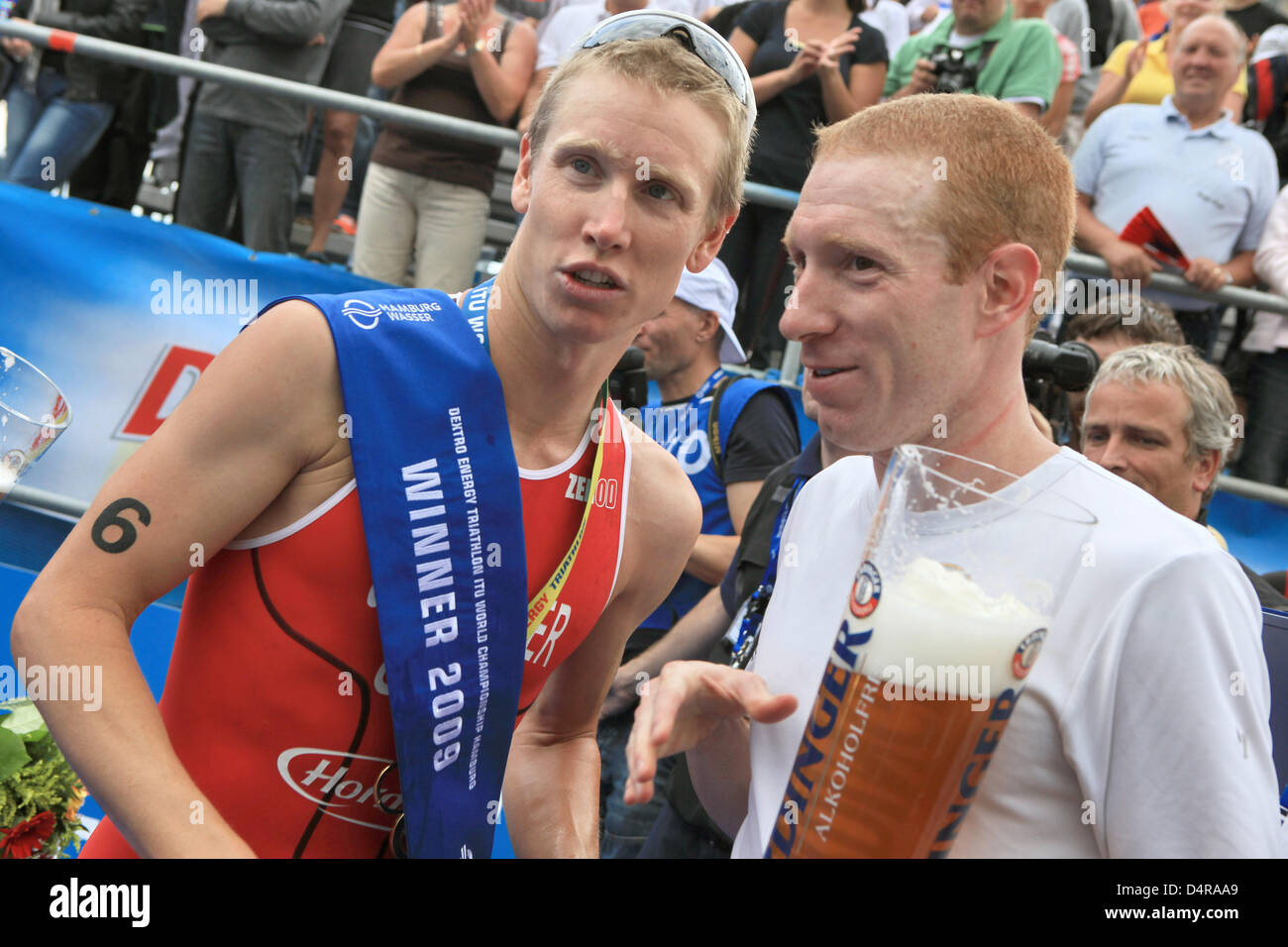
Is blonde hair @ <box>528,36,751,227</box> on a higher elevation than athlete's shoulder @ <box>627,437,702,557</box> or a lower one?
higher

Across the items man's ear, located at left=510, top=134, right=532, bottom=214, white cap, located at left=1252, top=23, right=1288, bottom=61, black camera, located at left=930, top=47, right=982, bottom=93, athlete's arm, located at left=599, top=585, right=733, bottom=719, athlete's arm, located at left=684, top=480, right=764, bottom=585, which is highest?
white cap, located at left=1252, top=23, right=1288, bottom=61

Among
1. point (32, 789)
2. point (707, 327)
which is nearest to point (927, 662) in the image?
point (32, 789)

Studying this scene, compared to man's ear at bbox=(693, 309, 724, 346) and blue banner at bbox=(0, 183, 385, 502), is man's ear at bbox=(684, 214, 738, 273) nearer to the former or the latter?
man's ear at bbox=(693, 309, 724, 346)

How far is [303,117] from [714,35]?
13.3 ft

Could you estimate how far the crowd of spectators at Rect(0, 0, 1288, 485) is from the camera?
17.1 feet

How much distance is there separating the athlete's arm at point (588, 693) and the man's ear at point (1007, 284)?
2.78 feet

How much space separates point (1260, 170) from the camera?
17.5 feet

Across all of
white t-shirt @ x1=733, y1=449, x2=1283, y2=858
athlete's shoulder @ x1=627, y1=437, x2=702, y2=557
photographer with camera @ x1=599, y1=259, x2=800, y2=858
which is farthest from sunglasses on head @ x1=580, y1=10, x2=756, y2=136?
photographer with camera @ x1=599, y1=259, x2=800, y2=858

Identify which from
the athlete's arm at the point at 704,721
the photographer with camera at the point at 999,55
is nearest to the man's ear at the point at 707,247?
the athlete's arm at the point at 704,721

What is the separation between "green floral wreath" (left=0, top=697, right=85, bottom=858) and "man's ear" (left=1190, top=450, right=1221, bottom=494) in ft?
8.96

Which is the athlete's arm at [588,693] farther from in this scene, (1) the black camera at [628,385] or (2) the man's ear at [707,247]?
(1) the black camera at [628,385]

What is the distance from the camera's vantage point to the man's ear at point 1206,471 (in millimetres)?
3164

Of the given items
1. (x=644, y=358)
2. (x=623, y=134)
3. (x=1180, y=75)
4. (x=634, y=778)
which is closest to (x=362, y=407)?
(x=623, y=134)
